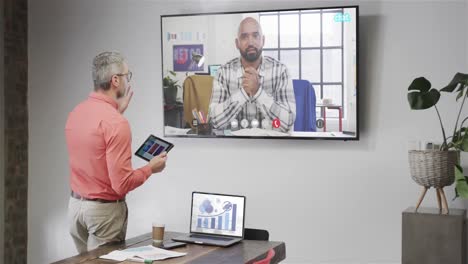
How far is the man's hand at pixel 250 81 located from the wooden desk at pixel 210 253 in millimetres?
1472

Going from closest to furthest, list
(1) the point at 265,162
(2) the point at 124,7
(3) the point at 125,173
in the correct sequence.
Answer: (3) the point at 125,173, (1) the point at 265,162, (2) the point at 124,7

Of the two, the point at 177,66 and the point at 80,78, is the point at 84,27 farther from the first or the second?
the point at 177,66

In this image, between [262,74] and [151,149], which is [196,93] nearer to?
[262,74]

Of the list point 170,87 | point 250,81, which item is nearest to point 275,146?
point 250,81

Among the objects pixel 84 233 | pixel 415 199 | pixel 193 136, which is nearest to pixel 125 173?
pixel 84 233

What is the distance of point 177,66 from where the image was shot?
5176 millimetres

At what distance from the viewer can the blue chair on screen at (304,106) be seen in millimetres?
4828

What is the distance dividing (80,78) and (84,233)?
2.01 meters

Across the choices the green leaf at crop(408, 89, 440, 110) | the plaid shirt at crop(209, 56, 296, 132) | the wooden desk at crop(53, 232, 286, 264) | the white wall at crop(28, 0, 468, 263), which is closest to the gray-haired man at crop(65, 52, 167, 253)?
the wooden desk at crop(53, 232, 286, 264)

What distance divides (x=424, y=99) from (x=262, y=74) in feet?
4.09

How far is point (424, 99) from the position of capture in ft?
13.5

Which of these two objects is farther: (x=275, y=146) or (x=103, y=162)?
(x=275, y=146)

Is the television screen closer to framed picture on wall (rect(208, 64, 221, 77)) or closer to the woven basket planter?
framed picture on wall (rect(208, 64, 221, 77))

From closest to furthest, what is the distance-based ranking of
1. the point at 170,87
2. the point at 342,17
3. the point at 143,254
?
the point at 143,254 < the point at 342,17 < the point at 170,87
